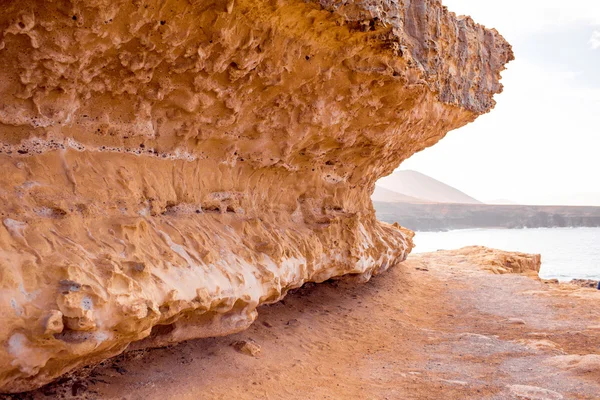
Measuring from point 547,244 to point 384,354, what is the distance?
20465 mm

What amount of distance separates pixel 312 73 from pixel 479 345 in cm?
286

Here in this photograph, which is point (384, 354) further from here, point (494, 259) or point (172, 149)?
point (494, 259)

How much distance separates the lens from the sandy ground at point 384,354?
3.06m

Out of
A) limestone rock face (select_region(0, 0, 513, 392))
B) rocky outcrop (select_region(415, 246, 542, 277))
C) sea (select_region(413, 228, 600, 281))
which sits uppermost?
limestone rock face (select_region(0, 0, 513, 392))

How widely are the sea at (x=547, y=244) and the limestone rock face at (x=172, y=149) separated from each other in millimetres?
10683

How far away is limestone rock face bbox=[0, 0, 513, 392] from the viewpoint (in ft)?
7.71

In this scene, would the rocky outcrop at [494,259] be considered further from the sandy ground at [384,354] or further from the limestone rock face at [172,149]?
the limestone rock face at [172,149]

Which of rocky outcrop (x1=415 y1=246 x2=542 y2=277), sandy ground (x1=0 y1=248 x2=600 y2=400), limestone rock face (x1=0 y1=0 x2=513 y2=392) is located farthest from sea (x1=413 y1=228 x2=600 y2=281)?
limestone rock face (x1=0 y1=0 x2=513 y2=392)

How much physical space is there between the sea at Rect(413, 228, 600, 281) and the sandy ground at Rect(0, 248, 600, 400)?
8.65 meters

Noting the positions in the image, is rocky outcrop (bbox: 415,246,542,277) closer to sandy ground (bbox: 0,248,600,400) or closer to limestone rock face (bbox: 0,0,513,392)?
sandy ground (bbox: 0,248,600,400)

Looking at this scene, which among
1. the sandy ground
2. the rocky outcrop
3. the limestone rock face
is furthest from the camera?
the rocky outcrop

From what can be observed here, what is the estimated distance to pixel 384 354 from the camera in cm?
416

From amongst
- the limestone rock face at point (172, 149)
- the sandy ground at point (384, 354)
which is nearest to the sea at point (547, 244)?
the sandy ground at point (384, 354)

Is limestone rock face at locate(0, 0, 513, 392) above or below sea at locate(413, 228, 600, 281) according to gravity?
above
